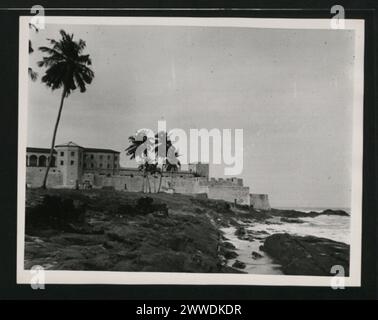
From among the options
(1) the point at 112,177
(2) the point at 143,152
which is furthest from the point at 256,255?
(1) the point at 112,177

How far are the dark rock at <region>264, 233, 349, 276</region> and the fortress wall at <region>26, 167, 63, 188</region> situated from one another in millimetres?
2233

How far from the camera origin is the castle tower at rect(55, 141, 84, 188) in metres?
3.92

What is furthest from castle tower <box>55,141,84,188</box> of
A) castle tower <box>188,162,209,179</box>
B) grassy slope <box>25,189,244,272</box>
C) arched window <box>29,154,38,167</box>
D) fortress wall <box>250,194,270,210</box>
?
fortress wall <box>250,194,270,210</box>

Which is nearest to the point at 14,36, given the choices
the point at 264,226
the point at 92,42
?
the point at 92,42

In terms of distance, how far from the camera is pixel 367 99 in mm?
4039

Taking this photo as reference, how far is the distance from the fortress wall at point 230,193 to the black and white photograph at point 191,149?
0.6 inches

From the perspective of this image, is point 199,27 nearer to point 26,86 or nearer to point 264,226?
point 26,86

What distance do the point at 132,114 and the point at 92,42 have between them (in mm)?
859

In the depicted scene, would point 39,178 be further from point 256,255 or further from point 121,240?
point 256,255

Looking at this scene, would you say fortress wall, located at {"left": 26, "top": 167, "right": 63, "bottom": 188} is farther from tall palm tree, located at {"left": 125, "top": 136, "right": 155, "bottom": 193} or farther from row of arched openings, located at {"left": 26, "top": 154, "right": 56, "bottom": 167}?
tall palm tree, located at {"left": 125, "top": 136, "right": 155, "bottom": 193}

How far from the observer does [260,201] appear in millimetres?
4078

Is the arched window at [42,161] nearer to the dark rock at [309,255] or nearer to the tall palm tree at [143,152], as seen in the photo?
the tall palm tree at [143,152]

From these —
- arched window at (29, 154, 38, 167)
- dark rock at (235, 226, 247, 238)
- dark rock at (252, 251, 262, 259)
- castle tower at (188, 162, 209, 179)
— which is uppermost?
arched window at (29, 154, 38, 167)

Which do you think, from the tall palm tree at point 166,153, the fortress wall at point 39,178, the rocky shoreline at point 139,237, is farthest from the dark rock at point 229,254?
the fortress wall at point 39,178
